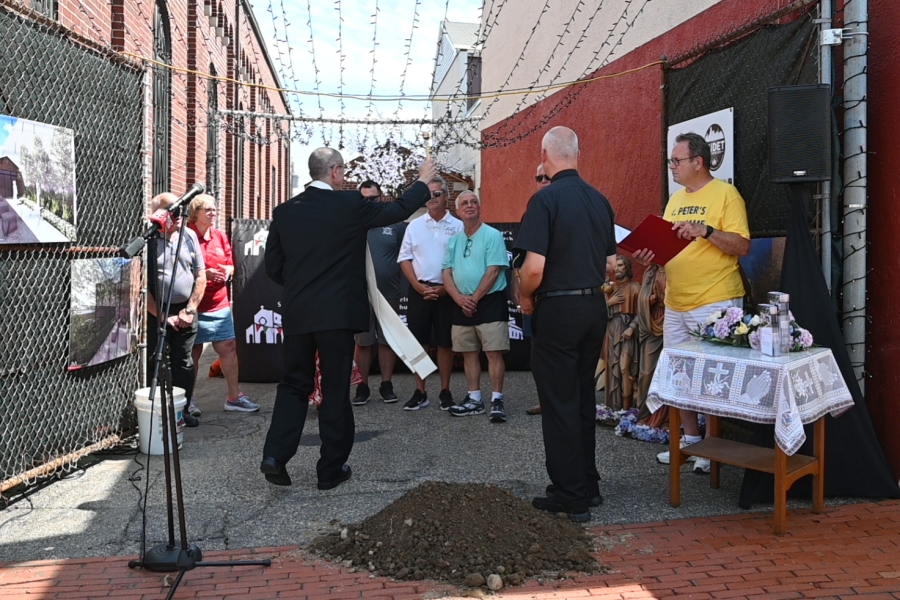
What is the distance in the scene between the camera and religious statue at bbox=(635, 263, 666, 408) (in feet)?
20.1

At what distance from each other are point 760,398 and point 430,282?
362cm

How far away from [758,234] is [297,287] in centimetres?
317

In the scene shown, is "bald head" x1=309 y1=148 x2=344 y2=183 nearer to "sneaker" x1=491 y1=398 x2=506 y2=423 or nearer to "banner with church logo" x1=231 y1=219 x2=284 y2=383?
"sneaker" x1=491 y1=398 x2=506 y2=423

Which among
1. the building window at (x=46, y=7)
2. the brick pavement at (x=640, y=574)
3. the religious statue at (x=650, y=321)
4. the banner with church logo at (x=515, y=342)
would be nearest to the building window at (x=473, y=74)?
the banner with church logo at (x=515, y=342)

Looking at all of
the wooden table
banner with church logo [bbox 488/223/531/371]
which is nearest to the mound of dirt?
the wooden table

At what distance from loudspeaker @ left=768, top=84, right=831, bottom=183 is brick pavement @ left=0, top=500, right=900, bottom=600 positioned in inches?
79.3

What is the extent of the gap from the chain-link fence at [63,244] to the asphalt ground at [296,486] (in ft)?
1.30

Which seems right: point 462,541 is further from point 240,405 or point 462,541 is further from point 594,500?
point 240,405

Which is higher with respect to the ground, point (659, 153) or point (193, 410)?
point (659, 153)

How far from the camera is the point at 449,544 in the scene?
376cm

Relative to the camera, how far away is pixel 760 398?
4.11 m

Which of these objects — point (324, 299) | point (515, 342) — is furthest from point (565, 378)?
point (515, 342)

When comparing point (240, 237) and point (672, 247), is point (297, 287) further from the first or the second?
point (240, 237)

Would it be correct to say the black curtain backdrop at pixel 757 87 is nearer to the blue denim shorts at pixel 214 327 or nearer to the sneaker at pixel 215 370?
the blue denim shorts at pixel 214 327
